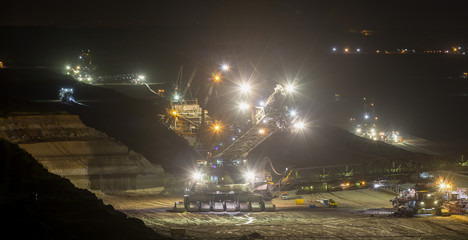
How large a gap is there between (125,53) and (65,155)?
214ft

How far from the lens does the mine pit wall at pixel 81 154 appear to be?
2733 cm

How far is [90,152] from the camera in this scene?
1126 inches

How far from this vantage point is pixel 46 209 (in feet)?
34.1

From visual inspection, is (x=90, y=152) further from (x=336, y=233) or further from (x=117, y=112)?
(x=336, y=233)

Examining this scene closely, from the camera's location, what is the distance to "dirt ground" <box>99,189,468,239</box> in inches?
636

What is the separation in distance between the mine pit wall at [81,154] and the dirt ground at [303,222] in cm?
322

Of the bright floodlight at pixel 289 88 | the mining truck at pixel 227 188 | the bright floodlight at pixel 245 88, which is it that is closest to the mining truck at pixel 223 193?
the mining truck at pixel 227 188

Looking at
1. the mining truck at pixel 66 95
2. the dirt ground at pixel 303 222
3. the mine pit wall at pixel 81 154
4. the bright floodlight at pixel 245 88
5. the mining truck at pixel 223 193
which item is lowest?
the dirt ground at pixel 303 222

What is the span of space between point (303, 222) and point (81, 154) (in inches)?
669

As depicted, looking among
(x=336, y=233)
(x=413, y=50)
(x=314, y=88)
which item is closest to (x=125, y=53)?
(x=314, y=88)

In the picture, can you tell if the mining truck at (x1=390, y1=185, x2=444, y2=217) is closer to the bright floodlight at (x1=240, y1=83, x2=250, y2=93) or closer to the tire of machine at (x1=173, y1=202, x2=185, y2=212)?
the tire of machine at (x1=173, y1=202, x2=185, y2=212)

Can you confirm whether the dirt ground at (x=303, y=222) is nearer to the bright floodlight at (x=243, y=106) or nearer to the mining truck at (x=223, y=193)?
the mining truck at (x=223, y=193)

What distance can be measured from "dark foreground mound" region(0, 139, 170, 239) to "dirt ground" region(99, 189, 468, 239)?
15.8ft

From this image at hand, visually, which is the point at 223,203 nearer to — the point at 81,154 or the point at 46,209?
the point at 81,154
